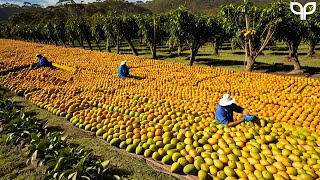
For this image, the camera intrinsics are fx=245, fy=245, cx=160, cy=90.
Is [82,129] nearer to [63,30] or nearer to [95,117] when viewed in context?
[95,117]

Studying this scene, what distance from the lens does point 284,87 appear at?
11.3 metres

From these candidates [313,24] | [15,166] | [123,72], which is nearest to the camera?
[15,166]

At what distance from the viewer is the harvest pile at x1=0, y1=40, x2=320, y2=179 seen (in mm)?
4648

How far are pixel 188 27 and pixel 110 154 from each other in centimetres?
2056

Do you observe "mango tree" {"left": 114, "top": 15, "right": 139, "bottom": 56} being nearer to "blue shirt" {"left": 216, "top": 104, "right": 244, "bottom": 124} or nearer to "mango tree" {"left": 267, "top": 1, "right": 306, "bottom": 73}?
"mango tree" {"left": 267, "top": 1, "right": 306, "bottom": 73}

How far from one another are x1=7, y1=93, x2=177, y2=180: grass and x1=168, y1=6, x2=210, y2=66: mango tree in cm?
1797

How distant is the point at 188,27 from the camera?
80.2 ft

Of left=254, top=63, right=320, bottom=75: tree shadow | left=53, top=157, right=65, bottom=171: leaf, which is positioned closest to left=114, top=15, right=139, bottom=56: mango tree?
left=254, top=63, right=320, bottom=75: tree shadow

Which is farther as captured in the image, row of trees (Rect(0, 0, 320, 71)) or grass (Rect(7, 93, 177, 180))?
row of trees (Rect(0, 0, 320, 71))

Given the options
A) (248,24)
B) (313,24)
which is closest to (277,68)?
(313,24)

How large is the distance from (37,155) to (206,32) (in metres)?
22.9

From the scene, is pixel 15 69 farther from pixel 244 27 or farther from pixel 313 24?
pixel 313 24

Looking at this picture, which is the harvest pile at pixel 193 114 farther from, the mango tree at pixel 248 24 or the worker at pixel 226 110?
the mango tree at pixel 248 24

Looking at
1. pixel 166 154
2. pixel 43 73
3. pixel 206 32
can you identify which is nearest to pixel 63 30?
pixel 206 32
